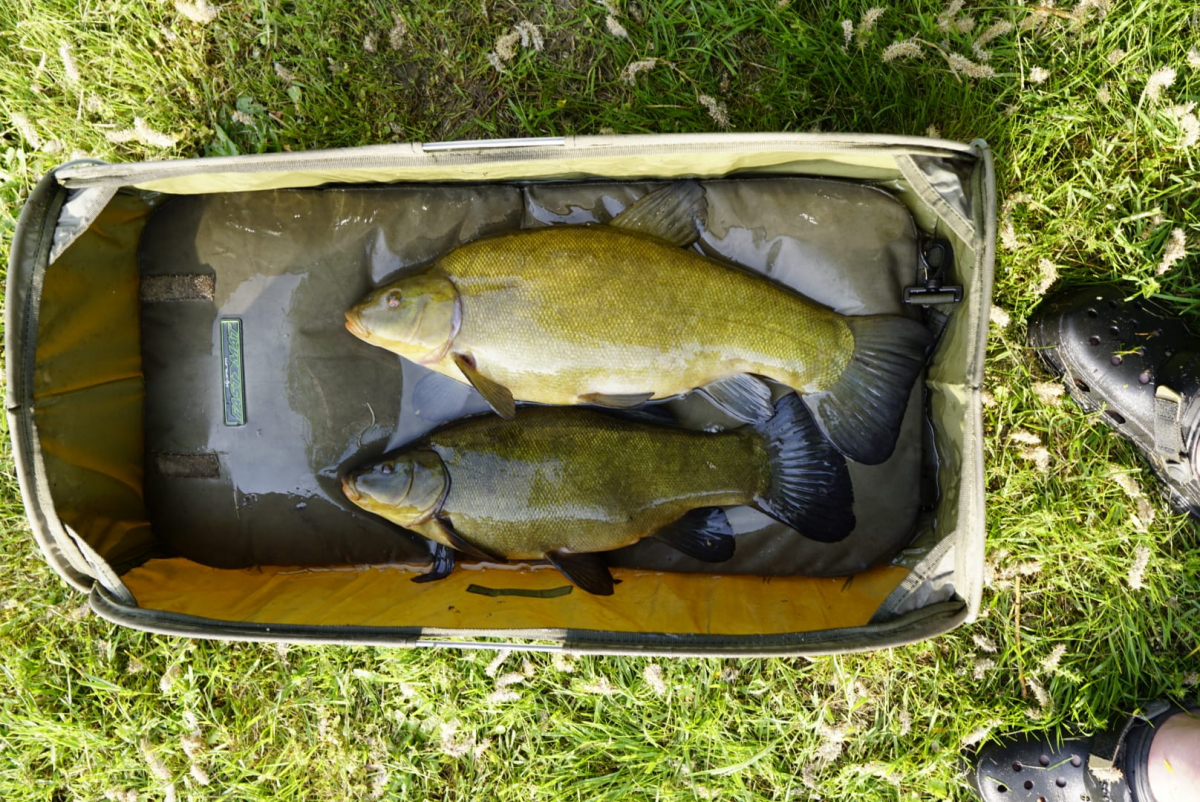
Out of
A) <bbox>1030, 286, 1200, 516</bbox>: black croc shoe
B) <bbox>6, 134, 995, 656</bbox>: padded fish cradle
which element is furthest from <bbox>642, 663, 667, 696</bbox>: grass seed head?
<bbox>1030, 286, 1200, 516</bbox>: black croc shoe

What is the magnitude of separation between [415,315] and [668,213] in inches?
34.1

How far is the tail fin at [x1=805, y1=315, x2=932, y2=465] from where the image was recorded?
239cm

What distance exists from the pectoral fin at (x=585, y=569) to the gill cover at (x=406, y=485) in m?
0.42

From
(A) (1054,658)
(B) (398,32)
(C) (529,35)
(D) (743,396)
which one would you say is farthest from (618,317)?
(A) (1054,658)

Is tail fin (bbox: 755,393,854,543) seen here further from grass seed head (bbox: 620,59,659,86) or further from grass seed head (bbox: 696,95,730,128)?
grass seed head (bbox: 620,59,659,86)

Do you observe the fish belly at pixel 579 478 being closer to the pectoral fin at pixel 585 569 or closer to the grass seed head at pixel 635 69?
the pectoral fin at pixel 585 569

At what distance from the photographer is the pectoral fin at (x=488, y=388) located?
2.35 meters

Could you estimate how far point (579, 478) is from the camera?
96.4 inches

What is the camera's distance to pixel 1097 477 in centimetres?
274

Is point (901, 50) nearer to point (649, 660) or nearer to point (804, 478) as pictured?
point (804, 478)

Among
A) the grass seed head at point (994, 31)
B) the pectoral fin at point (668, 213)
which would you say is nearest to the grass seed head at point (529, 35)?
the pectoral fin at point (668, 213)

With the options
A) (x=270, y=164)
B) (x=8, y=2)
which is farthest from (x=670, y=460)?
(x=8, y=2)

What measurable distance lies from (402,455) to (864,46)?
7.10ft

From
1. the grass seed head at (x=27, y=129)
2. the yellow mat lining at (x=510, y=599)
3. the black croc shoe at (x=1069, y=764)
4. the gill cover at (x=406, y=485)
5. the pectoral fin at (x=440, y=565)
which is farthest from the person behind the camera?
the grass seed head at (x=27, y=129)
